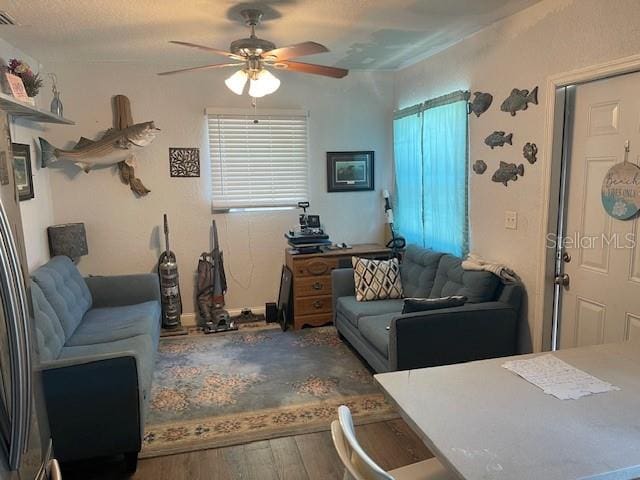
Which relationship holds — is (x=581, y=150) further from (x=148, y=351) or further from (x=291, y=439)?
(x=148, y=351)

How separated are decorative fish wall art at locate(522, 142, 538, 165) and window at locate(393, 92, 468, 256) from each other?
0.66 metres

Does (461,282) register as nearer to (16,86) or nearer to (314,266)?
(314,266)

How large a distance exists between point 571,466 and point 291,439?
181cm

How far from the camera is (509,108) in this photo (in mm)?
3141

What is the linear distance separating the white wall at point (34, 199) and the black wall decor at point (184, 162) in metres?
1.08

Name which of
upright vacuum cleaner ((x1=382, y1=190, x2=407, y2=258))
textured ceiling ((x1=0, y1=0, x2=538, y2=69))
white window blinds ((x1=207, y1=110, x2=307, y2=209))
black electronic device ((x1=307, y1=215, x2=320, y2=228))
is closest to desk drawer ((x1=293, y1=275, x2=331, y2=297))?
black electronic device ((x1=307, y1=215, x2=320, y2=228))

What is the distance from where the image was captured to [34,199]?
3748 millimetres

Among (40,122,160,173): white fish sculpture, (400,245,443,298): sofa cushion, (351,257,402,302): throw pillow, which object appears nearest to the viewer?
(400,245,443,298): sofa cushion

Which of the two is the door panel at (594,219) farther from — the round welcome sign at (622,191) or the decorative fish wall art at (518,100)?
the decorative fish wall art at (518,100)

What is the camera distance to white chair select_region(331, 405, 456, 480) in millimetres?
1089

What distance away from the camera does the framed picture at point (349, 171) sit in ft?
16.0

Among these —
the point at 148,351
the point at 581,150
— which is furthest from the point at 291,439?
the point at 581,150

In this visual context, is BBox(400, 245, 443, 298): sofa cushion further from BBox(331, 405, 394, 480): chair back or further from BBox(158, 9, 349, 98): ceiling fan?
BBox(331, 405, 394, 480): chair back

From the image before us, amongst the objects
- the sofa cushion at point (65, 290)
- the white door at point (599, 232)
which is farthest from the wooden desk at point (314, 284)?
the white door at point (599, 232)
